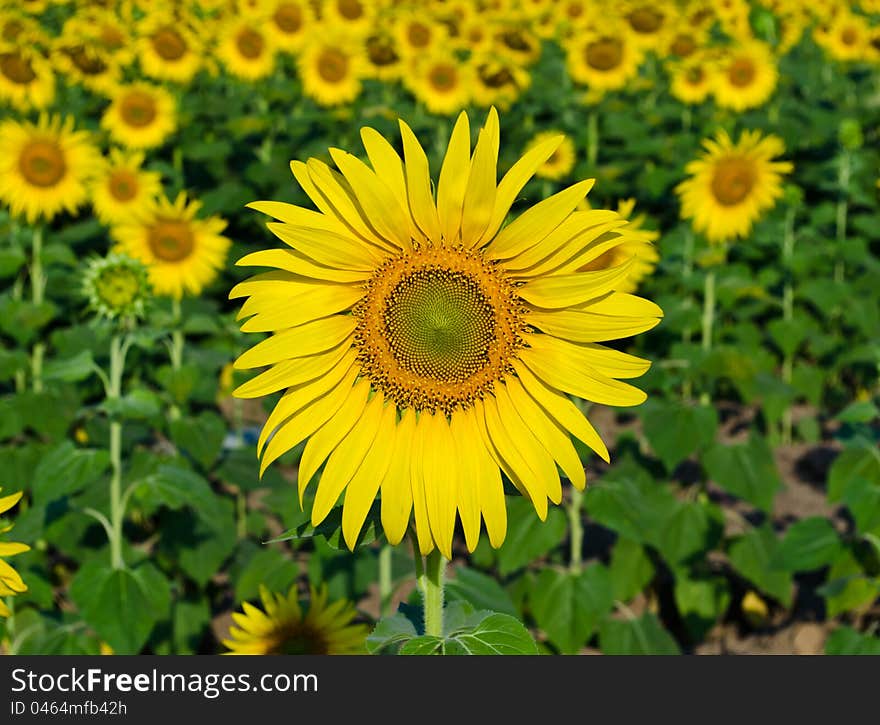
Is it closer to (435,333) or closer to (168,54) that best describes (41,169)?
(168,54)

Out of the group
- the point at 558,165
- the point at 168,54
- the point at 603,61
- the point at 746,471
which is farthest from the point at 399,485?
the point at 603,61

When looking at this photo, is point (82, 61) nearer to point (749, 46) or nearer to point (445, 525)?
point (749, 46)

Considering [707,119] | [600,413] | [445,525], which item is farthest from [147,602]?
[707,119]

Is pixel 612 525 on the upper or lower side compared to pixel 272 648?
upper

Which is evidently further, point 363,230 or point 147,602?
point 147,602

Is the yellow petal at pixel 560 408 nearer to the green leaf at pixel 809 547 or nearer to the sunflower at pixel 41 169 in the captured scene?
the green leaf at pixel 809 547

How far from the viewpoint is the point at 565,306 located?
1720 mm

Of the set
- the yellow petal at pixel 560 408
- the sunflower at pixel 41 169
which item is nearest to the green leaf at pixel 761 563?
the yellow petal at pixel 560 408

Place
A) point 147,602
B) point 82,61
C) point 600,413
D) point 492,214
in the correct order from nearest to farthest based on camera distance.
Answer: point 492,214
point 147,602
point 600,413
point 82,61

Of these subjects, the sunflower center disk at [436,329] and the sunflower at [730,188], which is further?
the sunflower at [730,188]

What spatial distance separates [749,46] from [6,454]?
657 cm

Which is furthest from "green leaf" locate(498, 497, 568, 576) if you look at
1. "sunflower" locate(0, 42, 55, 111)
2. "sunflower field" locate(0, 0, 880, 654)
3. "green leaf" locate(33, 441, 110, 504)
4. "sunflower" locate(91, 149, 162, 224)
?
"sunflower" locate(0, 42, 55, 111)

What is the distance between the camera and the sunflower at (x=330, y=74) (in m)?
8.41

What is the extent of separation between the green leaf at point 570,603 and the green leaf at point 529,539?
258 millimetres
